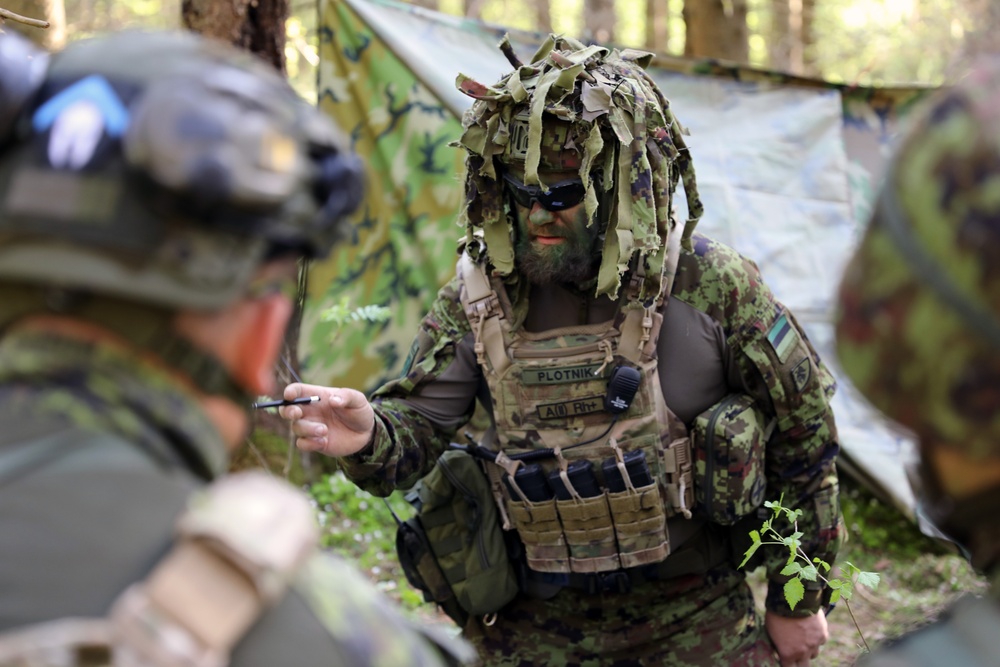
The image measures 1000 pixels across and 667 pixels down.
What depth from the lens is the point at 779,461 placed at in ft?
10.4

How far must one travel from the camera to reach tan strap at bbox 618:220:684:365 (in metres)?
3.02

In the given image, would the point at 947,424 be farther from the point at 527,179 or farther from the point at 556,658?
the point at 556,658

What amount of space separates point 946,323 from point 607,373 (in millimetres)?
1782

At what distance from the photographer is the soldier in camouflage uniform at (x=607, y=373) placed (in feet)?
9.93

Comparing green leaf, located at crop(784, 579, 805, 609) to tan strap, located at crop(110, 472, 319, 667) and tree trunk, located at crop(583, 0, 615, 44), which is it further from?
tree trunk, located at crop(583, 0, 615, 44)

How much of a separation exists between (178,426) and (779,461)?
2.32 m

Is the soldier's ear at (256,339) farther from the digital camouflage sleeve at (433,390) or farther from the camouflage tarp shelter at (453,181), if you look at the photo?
the camouflage tarp shelter at (453,181)

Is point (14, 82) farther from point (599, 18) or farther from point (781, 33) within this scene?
point (781, 33)

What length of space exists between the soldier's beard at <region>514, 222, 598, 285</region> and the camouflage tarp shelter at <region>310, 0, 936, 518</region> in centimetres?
201

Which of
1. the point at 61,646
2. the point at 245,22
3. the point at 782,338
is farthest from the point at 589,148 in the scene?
the point at 245,22

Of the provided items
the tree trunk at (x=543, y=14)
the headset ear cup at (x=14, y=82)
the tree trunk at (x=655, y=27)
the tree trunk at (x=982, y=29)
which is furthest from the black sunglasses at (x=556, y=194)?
the tree trunk at (x=982, y=29)

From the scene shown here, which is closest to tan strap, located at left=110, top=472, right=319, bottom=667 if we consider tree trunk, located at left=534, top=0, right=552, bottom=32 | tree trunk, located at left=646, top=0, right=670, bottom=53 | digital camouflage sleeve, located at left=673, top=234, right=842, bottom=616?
digital camouflage sleeve, located at left=673, top=234, right=842, bottom=616

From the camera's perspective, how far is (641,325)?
9.91 feet

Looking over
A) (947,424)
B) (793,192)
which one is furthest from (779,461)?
(793,192)
